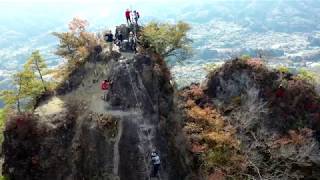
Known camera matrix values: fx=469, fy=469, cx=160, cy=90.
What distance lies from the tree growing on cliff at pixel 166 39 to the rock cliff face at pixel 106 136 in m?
6.72

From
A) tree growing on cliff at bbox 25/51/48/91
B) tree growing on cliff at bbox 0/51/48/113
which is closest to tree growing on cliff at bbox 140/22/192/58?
tree growing on cliff at bbox 25/51/48/91

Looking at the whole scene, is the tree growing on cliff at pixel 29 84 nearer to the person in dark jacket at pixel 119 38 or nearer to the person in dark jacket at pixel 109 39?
the person in dark jacket at pixel 109 39

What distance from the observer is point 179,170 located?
43.9 metres

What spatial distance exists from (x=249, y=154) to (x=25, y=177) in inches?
959

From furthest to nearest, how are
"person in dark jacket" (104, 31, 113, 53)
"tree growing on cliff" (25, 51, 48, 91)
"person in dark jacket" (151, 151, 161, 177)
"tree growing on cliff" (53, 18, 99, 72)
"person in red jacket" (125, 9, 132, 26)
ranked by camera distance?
"tree growing on cliff" (25, 51, 48, 91)
"tree growing on cliff" (53, 18, 99, 72)
"person in red jacket" (125, 9, 132, 26)
"person in dark jacket" (104, 31, 113, 53)
"person in dark jacket" (151, 151, 161, 177)

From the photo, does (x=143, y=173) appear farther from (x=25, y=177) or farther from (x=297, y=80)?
(x=297, y=80)

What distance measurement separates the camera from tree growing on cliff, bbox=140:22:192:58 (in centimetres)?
5141

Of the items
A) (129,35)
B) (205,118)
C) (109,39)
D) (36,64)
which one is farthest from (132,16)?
(205,118)

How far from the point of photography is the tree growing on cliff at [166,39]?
51406mm

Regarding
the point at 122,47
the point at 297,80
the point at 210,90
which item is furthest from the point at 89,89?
the point at 297,80

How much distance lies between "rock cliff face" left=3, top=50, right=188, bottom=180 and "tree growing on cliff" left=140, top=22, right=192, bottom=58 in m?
6.72

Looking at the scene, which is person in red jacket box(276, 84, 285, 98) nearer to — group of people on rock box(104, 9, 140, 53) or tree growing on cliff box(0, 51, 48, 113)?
group of people on rock box(104, 9, 140, 53)

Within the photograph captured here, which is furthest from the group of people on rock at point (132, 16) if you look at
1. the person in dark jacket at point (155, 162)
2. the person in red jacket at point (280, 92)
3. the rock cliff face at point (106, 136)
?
the person in red jacket at point (280, 92)

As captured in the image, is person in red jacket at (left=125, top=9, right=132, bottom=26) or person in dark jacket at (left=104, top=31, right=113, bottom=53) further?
person in red jacket at (left=125, top=9, right=132, bottom=26)
